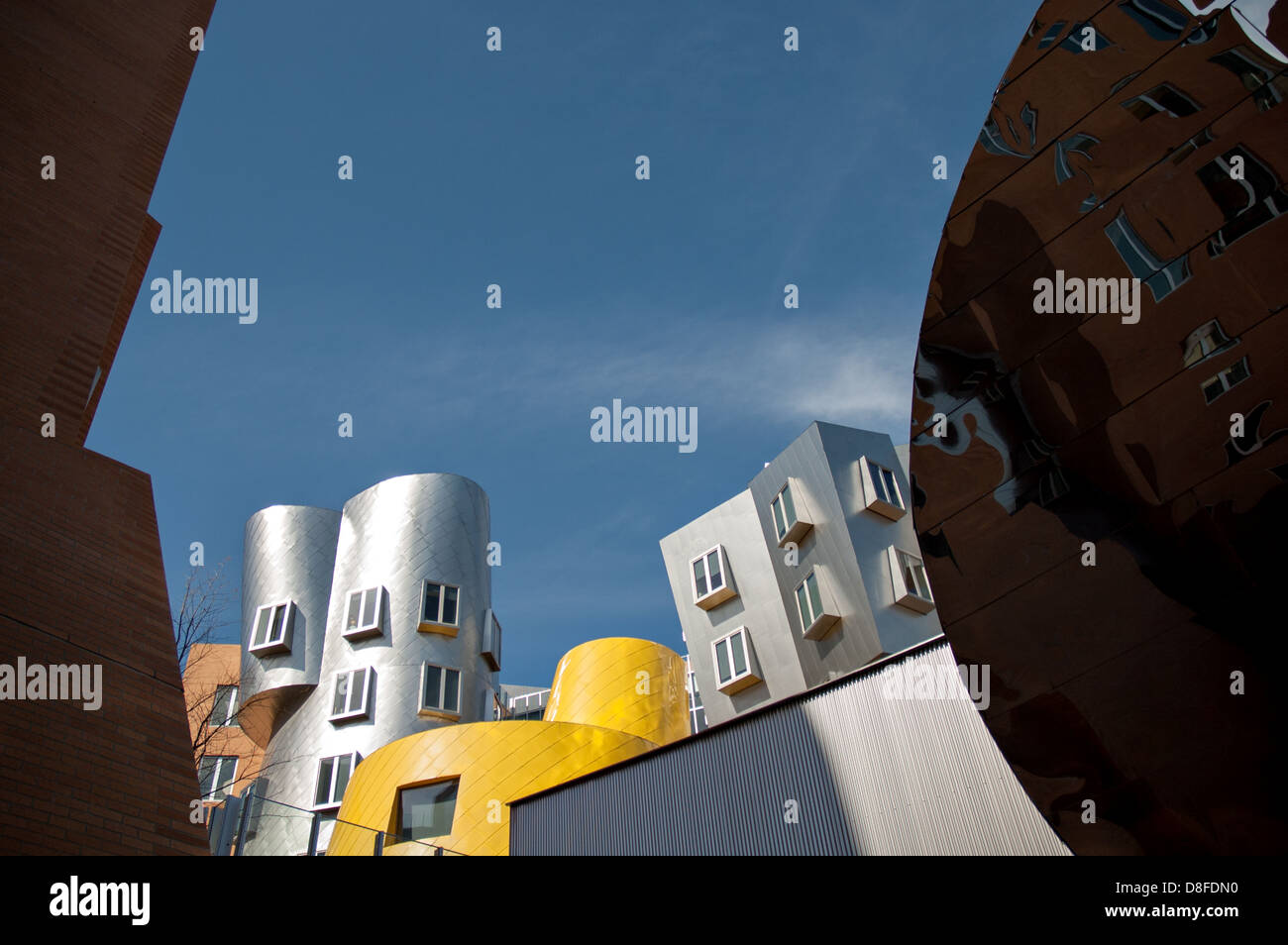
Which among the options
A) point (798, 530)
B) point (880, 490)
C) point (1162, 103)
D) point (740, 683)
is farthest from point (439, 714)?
point (1162, 103)

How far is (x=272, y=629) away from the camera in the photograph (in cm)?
3556

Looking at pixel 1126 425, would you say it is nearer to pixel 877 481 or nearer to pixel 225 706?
pixel 877 481

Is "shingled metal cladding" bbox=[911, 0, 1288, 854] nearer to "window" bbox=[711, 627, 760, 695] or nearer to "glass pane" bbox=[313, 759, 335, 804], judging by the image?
"window" bbox=[711, 627, 760, 695]

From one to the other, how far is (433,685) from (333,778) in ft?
14.3

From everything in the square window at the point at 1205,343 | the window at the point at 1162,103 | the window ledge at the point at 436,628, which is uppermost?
the window ledge at the point at 436,628

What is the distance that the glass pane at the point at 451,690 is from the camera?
32375mm

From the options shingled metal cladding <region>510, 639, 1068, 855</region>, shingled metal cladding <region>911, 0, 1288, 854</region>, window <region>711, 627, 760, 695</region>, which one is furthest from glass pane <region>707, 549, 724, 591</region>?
shingled metal cladding <region>911, 0, 1288, 854</region>

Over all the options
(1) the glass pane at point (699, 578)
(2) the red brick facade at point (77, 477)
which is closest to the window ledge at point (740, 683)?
(1) the glass pane at point (699, 578)

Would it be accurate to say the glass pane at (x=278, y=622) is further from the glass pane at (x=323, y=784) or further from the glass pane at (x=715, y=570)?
the glass pane at (x=715, y=570)

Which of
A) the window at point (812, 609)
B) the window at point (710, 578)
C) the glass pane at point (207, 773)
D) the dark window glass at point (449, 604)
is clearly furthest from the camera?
the glass pane at point (207, 773)
